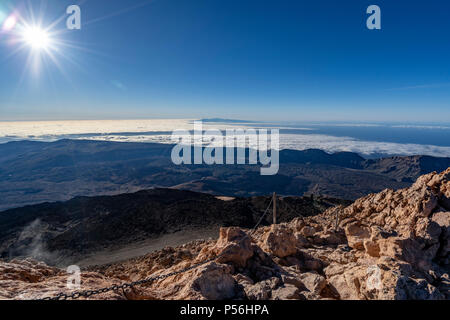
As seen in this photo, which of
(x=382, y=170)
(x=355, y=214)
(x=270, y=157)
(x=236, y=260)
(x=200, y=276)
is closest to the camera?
(x=200, y=276)

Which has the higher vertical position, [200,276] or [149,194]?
[200,276]

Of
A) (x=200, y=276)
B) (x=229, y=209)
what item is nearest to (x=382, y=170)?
(x=229, y=209)

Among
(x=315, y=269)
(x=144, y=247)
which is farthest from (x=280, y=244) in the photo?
(x=144, y=247)

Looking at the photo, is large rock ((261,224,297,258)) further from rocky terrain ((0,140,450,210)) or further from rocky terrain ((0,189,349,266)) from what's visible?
rocky terrain ((0,140,450,210))

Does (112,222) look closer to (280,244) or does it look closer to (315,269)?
(280,244)

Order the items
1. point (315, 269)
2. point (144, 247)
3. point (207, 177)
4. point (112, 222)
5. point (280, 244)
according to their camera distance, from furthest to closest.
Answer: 1. point (207, 177)
2. point (112, 222)
3. point (144, 247)
4. point (280, 244)
5. point (315, 269)
